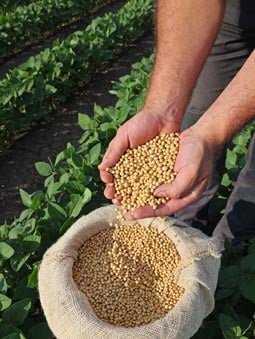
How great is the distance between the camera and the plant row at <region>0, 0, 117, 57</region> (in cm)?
775

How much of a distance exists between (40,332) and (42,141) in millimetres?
3330

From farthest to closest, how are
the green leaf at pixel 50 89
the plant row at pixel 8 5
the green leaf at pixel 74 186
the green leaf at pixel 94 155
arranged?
1. the plant row at pixel 8 5
2. the green leaf at pixel 50 89
3. the green leaf at pixel 94 155
4. the green leaf at pixel 74 186

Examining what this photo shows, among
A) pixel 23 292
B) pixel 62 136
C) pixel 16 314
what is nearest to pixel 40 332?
pixel 16 314

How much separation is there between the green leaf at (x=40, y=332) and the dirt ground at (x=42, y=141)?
2.04 m

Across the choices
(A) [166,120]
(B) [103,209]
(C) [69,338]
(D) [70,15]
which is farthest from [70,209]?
(D) [70,15]

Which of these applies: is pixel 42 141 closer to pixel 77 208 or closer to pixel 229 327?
pixel 77 208

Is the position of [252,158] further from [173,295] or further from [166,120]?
[173,295]

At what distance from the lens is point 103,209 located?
219 cm

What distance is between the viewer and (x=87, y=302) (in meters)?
1.86

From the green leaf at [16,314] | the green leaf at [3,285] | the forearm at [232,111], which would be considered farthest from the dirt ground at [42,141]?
the forearm at [232,111]

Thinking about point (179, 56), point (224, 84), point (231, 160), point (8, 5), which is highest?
point (179, 56)

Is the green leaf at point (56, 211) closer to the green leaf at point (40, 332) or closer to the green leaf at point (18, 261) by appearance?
the green leaf at point (18, 261)

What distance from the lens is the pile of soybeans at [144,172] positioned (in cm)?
199

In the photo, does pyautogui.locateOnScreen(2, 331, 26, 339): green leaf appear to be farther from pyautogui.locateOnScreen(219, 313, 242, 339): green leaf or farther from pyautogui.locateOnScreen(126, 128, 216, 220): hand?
pyautogui.locateOnScreen(219, 313, 242, 339): green leaf
